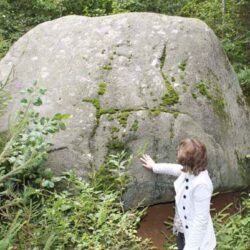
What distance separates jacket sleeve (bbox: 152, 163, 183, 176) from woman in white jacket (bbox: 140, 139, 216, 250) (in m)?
0.37

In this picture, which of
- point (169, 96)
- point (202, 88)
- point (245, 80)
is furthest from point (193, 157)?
point (245, 80)

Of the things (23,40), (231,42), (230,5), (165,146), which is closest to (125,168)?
(165,146)

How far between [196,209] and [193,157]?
405 mm

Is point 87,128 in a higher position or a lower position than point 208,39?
lower

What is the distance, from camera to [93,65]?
5523mm

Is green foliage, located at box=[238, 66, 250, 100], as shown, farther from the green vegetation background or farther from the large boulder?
the green vegetation background

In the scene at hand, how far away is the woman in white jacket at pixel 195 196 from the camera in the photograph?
13.1 ft

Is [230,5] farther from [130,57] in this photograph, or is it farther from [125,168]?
[125,168]

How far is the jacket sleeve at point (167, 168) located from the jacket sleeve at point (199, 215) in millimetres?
610

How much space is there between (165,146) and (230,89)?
51.1 inches

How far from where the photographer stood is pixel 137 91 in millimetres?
5387

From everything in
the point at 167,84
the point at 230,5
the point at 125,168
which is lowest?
the point at 230,5

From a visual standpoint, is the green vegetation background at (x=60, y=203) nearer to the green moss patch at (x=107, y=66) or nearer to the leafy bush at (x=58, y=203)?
the leafy bush at (x=58, y=203)

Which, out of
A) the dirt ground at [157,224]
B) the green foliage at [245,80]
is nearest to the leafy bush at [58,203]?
the dirt ground at [157,224]
